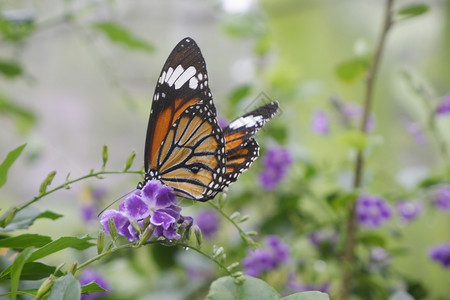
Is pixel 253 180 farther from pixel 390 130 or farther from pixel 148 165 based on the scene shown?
pixel 148 165

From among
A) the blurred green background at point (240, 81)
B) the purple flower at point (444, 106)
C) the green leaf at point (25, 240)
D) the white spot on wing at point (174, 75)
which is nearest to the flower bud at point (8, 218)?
the green leaf at point (25, 240)

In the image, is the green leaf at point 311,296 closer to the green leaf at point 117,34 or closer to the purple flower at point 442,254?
the purple flower at point 442,254

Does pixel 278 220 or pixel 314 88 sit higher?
pixel 314 88

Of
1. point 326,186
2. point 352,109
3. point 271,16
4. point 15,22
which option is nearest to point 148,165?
point 15,22

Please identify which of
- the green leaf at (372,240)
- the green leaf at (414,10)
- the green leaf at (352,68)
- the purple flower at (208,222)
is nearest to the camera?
the green leaf at (414,10)

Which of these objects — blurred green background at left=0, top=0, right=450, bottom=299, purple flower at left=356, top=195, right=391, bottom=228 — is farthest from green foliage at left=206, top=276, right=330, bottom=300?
purple flower at left=356, top=195, right=391, bottom=228

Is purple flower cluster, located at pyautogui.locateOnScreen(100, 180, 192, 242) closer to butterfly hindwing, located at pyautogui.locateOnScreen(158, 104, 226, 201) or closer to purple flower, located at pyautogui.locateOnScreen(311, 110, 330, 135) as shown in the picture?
butterfly hindwing, located at pyautogui.locateOnScreen(158, 104, 226, 201)

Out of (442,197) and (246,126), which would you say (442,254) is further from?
(246,126)
